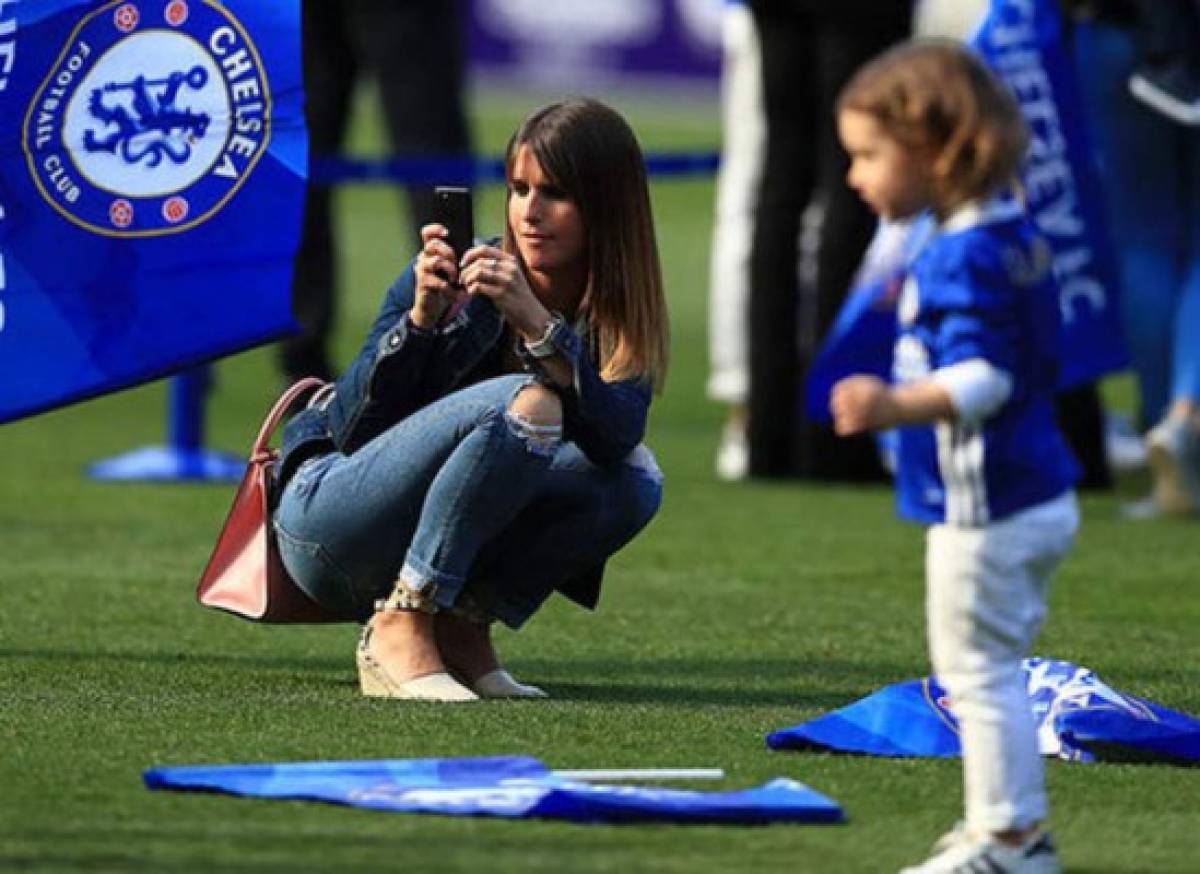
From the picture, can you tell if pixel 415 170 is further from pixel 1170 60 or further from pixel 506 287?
pixel 506 287

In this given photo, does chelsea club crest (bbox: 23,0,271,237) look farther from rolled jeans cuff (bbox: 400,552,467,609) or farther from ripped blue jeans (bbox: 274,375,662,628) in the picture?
rolled jeans cuff (bbox: 400,552,467,609)

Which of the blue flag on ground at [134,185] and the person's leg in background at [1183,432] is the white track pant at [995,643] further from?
the person's leg in background at [1183,432]

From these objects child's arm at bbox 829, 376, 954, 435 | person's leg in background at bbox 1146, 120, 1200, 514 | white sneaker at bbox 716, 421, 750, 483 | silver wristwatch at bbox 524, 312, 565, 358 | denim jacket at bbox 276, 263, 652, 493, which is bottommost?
white sneaker at bbox 716, 421, 750, 483

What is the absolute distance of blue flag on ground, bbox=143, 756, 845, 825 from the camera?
3785 millimetres

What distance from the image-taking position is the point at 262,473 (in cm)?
490

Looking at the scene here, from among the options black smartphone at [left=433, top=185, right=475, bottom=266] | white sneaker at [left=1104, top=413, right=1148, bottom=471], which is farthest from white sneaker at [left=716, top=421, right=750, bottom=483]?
black smartphone at [left=433, top=185, right=475, bottom=266]

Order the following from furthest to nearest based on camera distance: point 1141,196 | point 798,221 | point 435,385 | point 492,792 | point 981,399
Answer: point 798,221 < point 1141,196 < point 435,385 < point 492,792 < point 981,399

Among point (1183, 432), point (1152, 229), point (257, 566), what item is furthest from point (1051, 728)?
point (1152, 229)

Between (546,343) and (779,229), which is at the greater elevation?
(546,343)

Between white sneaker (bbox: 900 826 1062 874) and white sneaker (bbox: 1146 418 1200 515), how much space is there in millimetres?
4454

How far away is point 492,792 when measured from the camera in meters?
3.87

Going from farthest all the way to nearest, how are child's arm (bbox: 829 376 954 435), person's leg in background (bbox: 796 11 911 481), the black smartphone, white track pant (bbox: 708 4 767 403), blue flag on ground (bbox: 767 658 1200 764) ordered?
white track pant (bbox: 708 4 767 403) → person's leg in background (bbox: 796 11 911 481) → the black smartphone → blue flag on ground (bbox: 767 658 1200 764) → child's arm (bbox: 829 376 954 435)

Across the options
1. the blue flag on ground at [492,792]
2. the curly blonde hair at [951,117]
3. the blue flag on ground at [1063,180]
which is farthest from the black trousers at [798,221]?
the curly blonde hair at [951,117]

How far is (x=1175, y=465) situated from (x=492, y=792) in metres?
4.36
